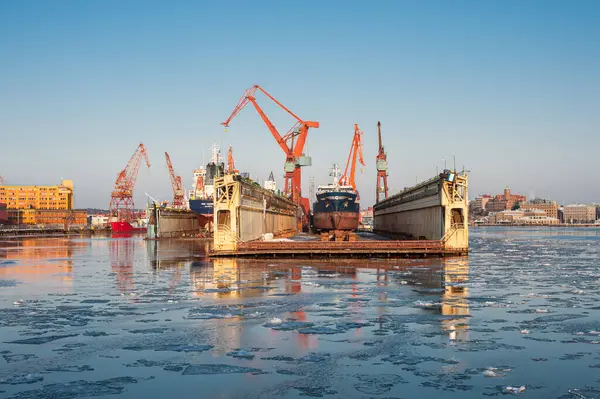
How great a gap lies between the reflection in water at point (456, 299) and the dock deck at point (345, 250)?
6.55m

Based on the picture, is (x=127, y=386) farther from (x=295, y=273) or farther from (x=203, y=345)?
(x=295, y=273)

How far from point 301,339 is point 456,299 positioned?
10.1 m

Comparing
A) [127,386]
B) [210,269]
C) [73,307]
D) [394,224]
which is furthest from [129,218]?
[127,386]

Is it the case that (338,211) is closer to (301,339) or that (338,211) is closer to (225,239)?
(225,239)

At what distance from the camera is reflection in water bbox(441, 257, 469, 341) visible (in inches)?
711

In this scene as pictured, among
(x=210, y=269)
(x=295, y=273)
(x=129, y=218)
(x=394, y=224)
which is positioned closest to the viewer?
(x=295, y=273)

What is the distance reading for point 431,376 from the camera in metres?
13.2

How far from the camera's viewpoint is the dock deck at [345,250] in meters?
49.6

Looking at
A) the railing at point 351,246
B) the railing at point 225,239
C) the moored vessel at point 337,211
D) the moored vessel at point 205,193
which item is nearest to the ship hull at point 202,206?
the moored vessel at point 205,193

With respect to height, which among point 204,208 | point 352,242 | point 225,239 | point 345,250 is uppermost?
point 204,208

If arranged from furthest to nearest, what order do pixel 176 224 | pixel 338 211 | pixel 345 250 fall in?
pixel 176 224, pixel 338 211, pixel 345 250

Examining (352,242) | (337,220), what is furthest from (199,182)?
(352,242)

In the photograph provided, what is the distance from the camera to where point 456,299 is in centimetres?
2483

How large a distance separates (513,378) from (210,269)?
95.5 feet
